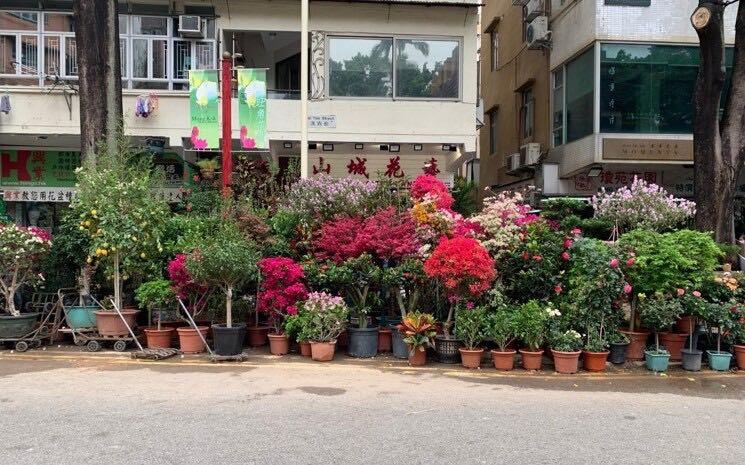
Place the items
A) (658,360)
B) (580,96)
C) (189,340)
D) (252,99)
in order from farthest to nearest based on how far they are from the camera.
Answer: (580,96) < (252,99) < (189,340) < (658,360)

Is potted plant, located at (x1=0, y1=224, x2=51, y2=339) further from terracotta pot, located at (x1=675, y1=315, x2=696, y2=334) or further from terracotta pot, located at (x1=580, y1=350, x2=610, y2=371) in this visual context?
terracotta pot, located at (x1=675, y1=315, x2=696, y2=334)

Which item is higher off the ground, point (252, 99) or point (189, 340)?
point (252, 99)

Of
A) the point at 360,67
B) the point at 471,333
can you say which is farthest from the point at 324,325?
the point at 360,67

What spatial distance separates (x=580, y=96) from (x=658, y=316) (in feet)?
27.8

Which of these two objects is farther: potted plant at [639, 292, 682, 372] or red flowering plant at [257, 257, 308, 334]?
red flowering plant at [257, 257, 308, 334]

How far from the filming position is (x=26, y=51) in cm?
1434

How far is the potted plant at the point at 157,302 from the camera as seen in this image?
27.9 ft

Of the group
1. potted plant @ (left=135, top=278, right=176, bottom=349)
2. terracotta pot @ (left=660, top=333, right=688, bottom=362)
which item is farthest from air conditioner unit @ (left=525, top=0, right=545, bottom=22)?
potted plant @ (left=135, top=278, right=176, bottom=349)

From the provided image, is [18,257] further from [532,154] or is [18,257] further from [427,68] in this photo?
[532,154]

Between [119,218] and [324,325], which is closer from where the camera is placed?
[324,325]

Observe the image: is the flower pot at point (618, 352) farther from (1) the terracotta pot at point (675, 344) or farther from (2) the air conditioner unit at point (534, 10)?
(2) the air conditioner unit at point (534, 10)

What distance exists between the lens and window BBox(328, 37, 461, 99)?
48.4 ft

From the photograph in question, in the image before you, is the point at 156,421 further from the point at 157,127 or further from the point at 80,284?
the point at 157,127

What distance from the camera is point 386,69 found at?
14797mm
